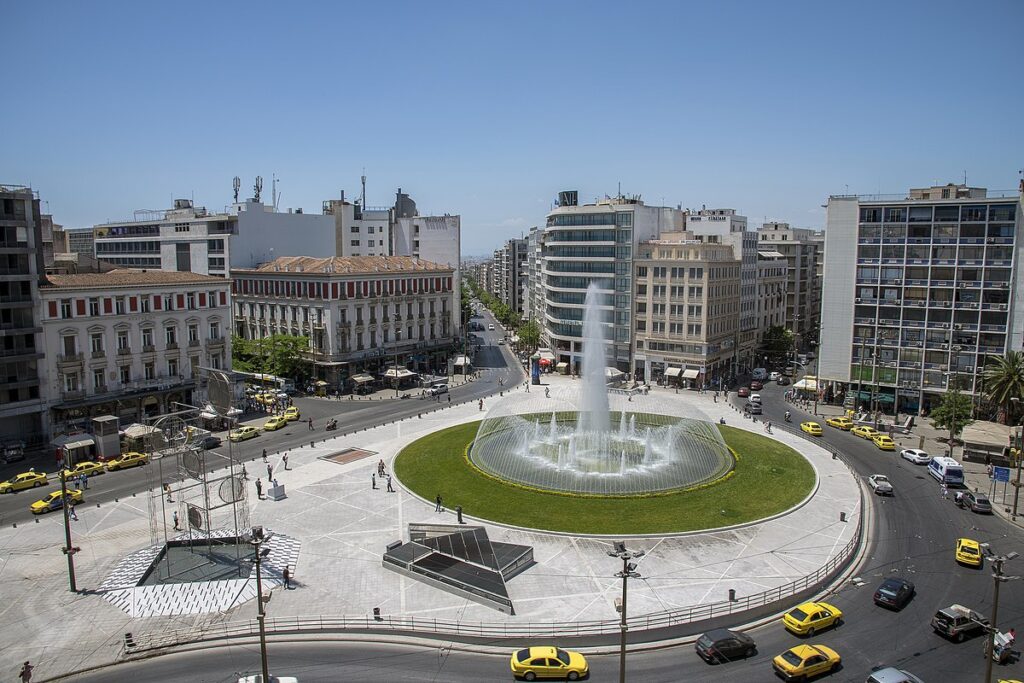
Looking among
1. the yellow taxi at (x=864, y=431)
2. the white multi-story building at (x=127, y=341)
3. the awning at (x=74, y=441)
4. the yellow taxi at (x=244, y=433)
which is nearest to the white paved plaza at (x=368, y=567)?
the awning at (x=74, y=441)

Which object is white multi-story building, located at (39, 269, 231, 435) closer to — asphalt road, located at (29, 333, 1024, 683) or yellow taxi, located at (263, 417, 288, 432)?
yellow taxi, located at (263, 417, 288, 432)

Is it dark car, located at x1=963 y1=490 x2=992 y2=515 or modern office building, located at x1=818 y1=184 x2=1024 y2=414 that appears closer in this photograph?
dark car, located at x1=963 y1=490 x2=992 y2=515

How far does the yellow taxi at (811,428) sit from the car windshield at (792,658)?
142ft

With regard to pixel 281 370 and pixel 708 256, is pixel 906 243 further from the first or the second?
pixel 281 370

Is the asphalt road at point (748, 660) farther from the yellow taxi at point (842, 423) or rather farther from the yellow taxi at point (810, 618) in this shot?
the yellow taxi at point (842, 423)

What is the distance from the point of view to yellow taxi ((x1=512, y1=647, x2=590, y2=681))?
27562 millimetres

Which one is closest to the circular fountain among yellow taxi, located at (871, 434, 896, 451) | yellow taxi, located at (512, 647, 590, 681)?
yellow taxi, located at (871, 434, 896, 451)

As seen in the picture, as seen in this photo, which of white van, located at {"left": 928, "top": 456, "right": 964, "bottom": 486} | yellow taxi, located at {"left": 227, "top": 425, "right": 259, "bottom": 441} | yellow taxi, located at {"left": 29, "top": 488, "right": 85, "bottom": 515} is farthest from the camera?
yellow taxi, located at {"left": 227, "top": 425, "right": 259, "bottom": 441}

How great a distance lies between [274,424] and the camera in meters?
70.1

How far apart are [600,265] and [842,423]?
40.0 metres

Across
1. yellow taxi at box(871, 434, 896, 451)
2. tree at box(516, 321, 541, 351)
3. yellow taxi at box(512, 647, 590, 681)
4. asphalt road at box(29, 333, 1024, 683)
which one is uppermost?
tree at box(516, 321, 541, 351)

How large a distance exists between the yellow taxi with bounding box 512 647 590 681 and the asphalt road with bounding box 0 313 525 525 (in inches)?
986

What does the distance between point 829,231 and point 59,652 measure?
7925cm

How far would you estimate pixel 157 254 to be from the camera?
114000 mm
